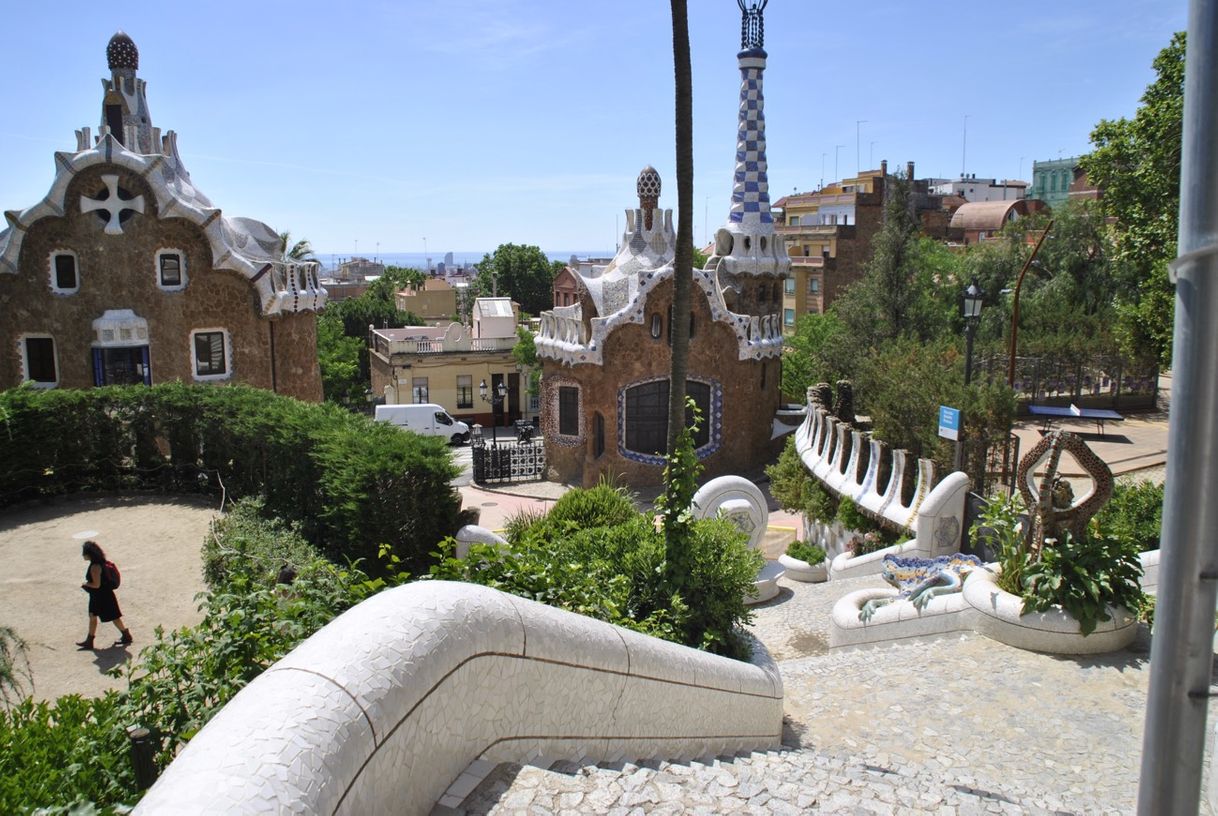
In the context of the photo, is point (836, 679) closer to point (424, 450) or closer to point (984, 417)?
point (424, 450)

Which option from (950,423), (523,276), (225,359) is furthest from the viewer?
(523,276)

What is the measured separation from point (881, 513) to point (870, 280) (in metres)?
16.4

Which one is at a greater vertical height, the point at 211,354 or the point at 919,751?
the point at 211,354

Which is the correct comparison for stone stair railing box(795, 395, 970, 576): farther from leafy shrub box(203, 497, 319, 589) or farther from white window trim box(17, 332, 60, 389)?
white window trim box(17, 332, 60, 389)

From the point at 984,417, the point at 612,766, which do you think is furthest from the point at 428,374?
the point at 612,766

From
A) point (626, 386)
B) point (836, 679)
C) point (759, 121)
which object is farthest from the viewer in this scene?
point (759, 121)

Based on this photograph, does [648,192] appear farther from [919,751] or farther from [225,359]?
[919,751]

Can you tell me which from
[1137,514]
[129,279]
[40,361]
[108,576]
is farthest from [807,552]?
[40,361]

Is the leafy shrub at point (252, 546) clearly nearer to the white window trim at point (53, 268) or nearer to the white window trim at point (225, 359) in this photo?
the white window trim at point (225, 359)

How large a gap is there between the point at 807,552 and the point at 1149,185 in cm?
1048

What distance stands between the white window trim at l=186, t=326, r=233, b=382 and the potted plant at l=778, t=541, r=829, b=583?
1346 centimetres

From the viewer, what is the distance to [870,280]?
2950cm

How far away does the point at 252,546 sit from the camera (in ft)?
36.6

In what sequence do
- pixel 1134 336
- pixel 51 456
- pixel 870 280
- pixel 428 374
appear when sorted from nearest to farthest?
pixel 51 456
pixel 1134 336
pixel 870 280
pixel 428 374
